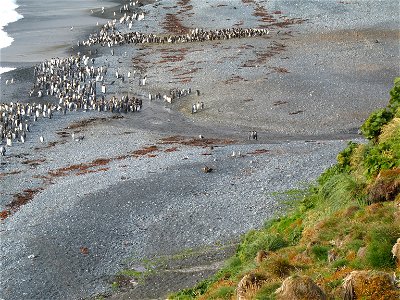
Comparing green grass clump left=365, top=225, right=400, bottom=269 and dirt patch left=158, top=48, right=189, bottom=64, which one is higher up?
green grass clump left=365, top=225, right=400, bottom=269

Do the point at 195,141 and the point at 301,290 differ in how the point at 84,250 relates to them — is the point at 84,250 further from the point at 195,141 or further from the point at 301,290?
the point at 195,141

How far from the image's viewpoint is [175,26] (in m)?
74.6

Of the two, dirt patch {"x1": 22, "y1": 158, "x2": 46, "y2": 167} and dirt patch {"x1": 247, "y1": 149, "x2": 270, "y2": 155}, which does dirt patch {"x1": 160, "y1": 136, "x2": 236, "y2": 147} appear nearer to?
dirt patch {"x1": 247, "y1": 149, "x2": 270, "y2": 155}

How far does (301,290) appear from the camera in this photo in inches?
368

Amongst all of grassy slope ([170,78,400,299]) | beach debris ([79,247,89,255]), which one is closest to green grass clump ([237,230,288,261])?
grassy slope ([170,78,400,299])

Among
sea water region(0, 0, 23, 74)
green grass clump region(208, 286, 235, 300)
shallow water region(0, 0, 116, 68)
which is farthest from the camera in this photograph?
sea water region(0, 0, 23, 74)

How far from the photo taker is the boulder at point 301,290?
9.30 metres

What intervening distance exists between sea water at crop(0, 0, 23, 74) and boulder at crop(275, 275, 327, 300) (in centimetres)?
5465

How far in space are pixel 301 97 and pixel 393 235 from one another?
116 ft

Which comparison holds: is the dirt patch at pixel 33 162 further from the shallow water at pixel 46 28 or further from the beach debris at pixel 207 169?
the shallow water at pixel 46 28

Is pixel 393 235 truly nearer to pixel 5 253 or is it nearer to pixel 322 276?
pixel 322 276

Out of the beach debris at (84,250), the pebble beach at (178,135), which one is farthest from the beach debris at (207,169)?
the beach debris at (84,250)

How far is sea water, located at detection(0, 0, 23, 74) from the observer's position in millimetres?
70213

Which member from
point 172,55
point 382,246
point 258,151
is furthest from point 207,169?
point 172,55
